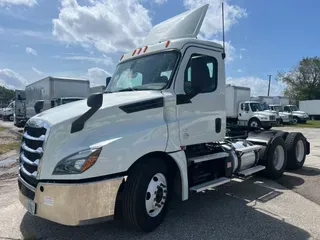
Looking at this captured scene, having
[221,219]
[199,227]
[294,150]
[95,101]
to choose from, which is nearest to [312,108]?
[294,150]

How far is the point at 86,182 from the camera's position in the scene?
357 centimetres

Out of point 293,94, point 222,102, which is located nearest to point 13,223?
point 222,102

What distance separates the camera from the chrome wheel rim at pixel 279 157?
759cm

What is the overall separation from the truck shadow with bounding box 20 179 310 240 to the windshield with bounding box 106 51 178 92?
2118 mm

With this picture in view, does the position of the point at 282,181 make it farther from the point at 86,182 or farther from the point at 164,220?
the point at 86,182

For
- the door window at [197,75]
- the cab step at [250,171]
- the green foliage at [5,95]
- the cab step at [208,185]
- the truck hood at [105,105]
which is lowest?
the cab step at [250,171]

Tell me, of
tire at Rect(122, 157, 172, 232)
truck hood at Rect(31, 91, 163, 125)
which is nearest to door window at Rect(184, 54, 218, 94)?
truck hood at Rect(31, 91, 163, 125)

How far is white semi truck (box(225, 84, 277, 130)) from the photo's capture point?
25219 mm

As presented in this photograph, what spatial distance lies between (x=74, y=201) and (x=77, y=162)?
0.45 meters

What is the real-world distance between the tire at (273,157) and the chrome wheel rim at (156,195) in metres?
3.72

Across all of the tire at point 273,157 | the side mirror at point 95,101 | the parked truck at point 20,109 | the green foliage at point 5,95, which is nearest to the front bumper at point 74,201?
the side mirror at point 95,101

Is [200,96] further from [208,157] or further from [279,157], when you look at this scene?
[279,157]

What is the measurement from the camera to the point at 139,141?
4.01 meters

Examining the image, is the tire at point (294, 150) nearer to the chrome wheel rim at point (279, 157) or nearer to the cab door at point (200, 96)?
the chrome wheel rim at point (279, 157)
